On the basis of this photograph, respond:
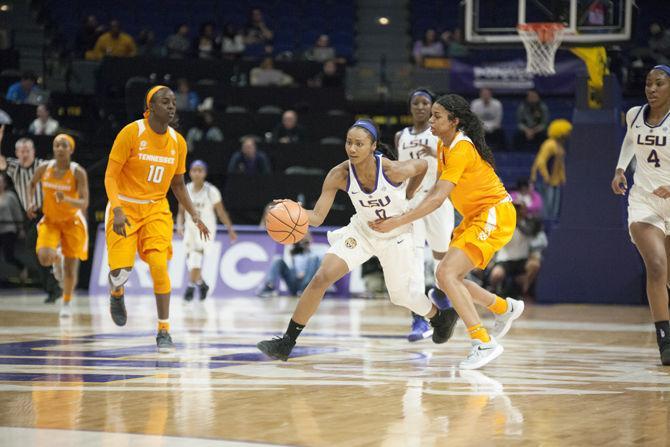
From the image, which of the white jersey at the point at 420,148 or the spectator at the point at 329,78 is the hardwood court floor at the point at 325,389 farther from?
the spectator at the point at 329,78

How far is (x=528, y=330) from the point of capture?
35.9 ft

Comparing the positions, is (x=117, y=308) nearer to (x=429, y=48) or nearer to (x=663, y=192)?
(x=663, y=192)

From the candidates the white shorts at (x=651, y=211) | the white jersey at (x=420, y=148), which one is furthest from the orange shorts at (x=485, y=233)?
the white jersey at (x=420, y=148)

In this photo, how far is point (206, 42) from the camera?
21219 mm

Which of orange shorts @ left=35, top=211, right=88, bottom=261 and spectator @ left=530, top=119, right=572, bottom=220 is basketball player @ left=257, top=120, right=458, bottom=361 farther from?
spectator @ left=530, top=119, right=572, bottom=220

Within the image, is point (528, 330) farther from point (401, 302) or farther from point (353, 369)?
point (353, 369)

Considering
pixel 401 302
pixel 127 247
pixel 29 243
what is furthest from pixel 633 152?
pixel 29 243

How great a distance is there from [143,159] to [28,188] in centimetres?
755

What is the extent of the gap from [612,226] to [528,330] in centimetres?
454

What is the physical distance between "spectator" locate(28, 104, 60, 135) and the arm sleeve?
12110 millimetres

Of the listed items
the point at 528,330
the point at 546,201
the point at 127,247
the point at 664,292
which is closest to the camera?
the point at 664,292

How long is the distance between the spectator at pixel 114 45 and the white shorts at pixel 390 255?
14.0 m

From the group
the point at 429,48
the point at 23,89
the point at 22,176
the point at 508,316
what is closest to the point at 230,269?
the point at 22,176

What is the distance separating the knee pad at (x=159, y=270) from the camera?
8703 mm
